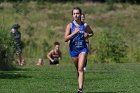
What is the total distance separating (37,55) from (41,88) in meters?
21.4

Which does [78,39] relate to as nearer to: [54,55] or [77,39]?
[77,39]

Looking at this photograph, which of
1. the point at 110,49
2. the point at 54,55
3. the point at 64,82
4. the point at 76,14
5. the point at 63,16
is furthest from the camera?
the point at 63,16

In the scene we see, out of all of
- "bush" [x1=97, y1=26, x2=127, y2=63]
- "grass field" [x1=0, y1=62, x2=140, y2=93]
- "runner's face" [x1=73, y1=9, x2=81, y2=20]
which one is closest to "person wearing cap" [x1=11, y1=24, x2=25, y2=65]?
"bush" [x1=97, y1=26, x2=127, y2=63]

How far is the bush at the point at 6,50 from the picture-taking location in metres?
24.6

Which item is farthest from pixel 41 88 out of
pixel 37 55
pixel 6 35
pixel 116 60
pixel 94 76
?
pixel 37 55

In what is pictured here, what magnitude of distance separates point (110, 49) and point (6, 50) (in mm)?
10045

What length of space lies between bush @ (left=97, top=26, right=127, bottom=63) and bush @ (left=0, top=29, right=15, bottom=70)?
26.1 ft

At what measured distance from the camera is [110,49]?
34.0m

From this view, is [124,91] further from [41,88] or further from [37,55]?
[37,55]

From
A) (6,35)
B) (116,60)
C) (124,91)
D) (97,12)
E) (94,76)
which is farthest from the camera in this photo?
(97,12)

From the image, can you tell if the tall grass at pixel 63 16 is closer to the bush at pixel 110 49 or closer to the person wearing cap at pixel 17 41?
the bush at pixel 110 49

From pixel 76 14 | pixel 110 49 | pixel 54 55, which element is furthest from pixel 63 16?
pixel 76 14

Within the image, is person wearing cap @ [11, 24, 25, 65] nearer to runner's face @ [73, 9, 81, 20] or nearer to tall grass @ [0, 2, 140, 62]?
runner's face @ [73, 9, 81, 20]

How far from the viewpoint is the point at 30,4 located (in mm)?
77625
